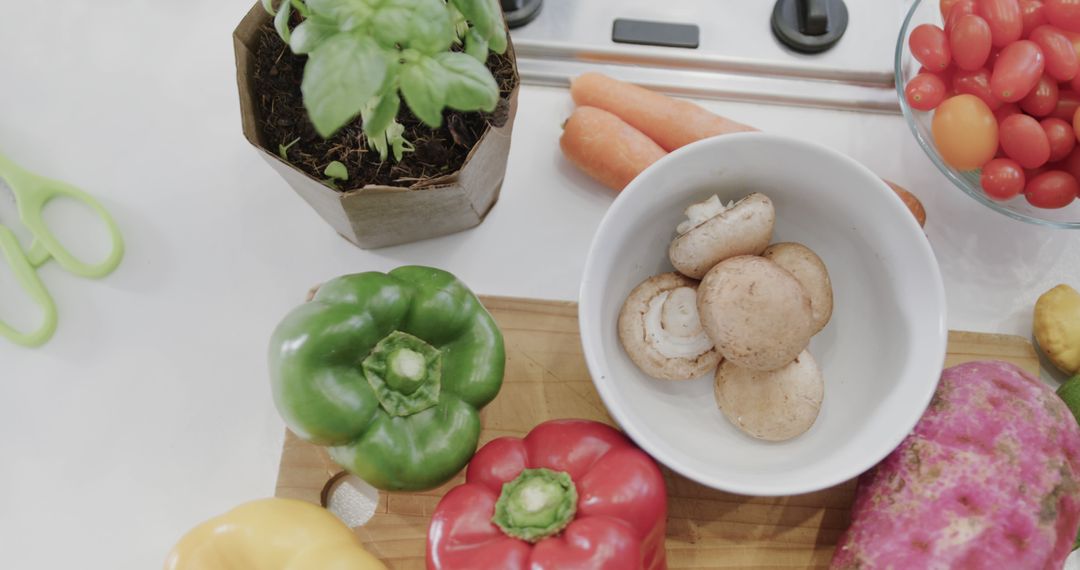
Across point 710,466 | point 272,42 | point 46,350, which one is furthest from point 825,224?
point 46,350

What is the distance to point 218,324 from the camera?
1.01 metres

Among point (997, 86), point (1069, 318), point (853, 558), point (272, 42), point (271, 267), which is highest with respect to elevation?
point (272, 42)

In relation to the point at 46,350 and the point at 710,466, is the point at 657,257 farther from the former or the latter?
the point at 46,350

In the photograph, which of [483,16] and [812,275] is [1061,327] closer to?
[812,275]

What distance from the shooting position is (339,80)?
1.94 ft

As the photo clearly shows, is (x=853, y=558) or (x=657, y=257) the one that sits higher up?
(x=657, y=257)

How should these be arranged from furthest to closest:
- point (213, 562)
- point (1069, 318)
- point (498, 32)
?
point (1069, 318) → point (213, 562) → point (498, 32)

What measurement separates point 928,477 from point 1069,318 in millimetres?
271

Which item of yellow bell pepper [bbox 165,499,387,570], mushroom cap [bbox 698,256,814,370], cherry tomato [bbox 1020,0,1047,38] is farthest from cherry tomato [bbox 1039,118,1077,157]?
yellow bell pepper [bbox 165,499,387,570]

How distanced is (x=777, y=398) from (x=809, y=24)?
0.49 m

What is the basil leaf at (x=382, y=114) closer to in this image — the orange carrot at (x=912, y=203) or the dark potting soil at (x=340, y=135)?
the dark potting soil at (x=340, y=135)

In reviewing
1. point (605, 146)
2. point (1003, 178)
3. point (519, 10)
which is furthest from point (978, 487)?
point (519, 10)

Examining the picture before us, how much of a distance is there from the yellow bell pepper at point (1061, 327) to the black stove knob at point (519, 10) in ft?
2.26

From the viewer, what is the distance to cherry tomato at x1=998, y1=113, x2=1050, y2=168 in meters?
0.87
